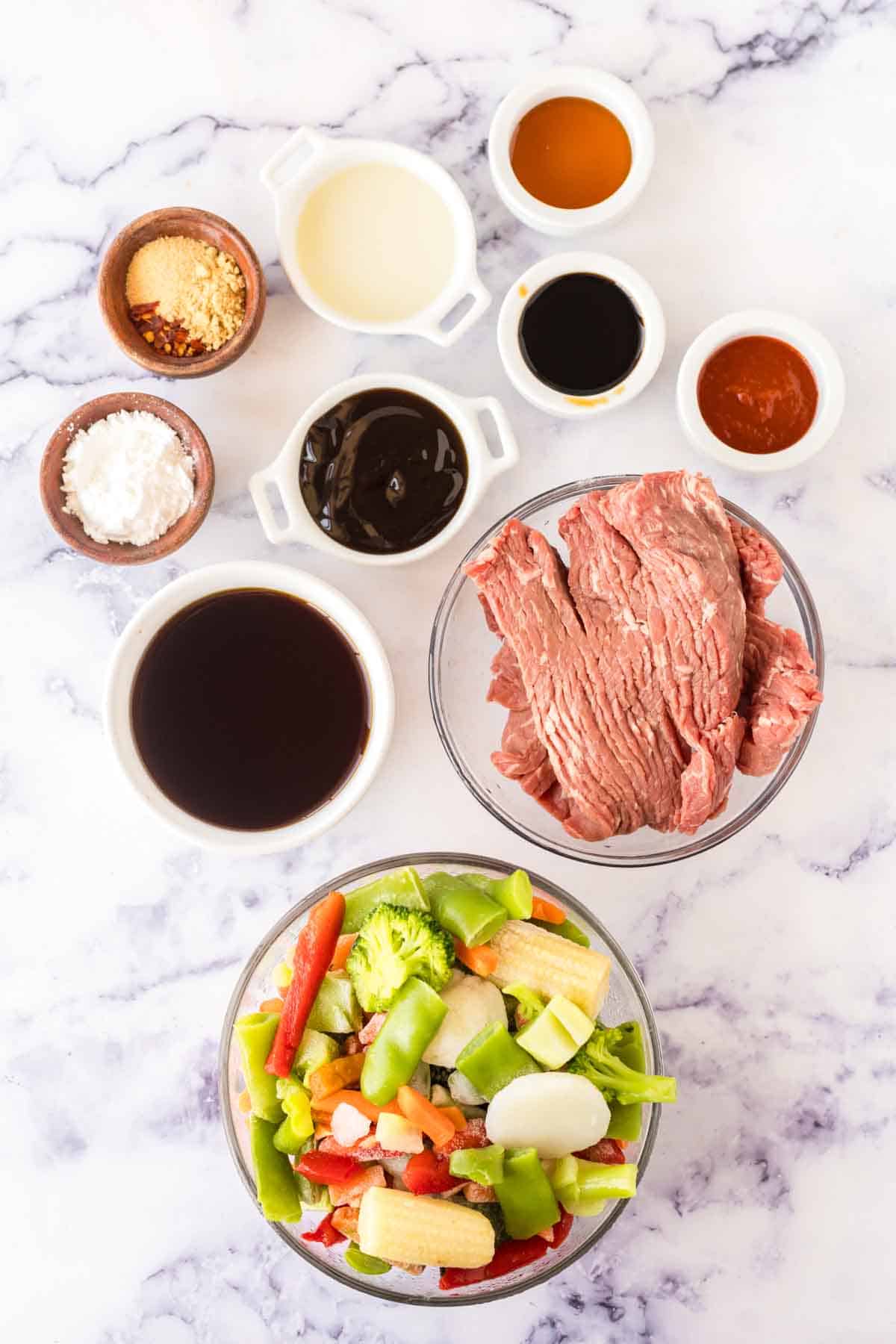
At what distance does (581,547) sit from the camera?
2.39 m

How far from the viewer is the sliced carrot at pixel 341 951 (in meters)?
2.28

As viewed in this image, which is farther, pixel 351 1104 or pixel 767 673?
pixel 767 673

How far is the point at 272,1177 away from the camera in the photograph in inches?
86.6

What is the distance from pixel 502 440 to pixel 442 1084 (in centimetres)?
134

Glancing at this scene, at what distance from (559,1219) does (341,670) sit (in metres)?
1.19

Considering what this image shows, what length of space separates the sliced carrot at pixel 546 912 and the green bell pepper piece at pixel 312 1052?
0.46m

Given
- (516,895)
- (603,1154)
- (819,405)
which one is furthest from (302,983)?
(819,405)

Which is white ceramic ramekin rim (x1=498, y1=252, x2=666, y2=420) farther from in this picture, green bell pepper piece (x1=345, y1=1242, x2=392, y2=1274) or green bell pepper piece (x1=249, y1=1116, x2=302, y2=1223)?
green bell pepper piece (x1=345, y1=1242, x2=392, y2=1274)


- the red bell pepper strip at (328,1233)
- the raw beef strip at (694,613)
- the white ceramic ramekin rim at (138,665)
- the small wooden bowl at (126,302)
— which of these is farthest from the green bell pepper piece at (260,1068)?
the small wooden bowl at (126,302)

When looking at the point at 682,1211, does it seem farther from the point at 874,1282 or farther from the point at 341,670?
the point at 341,670

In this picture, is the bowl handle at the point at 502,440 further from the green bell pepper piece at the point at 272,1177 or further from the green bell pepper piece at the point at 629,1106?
the green bell pepper piece at the point at 272,1177

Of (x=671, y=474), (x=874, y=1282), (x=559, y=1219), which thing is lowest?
(x=874, y=1282)

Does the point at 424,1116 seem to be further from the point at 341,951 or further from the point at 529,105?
the point at 529,105

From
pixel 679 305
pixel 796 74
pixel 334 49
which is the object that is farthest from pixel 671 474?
pixel 334 49
